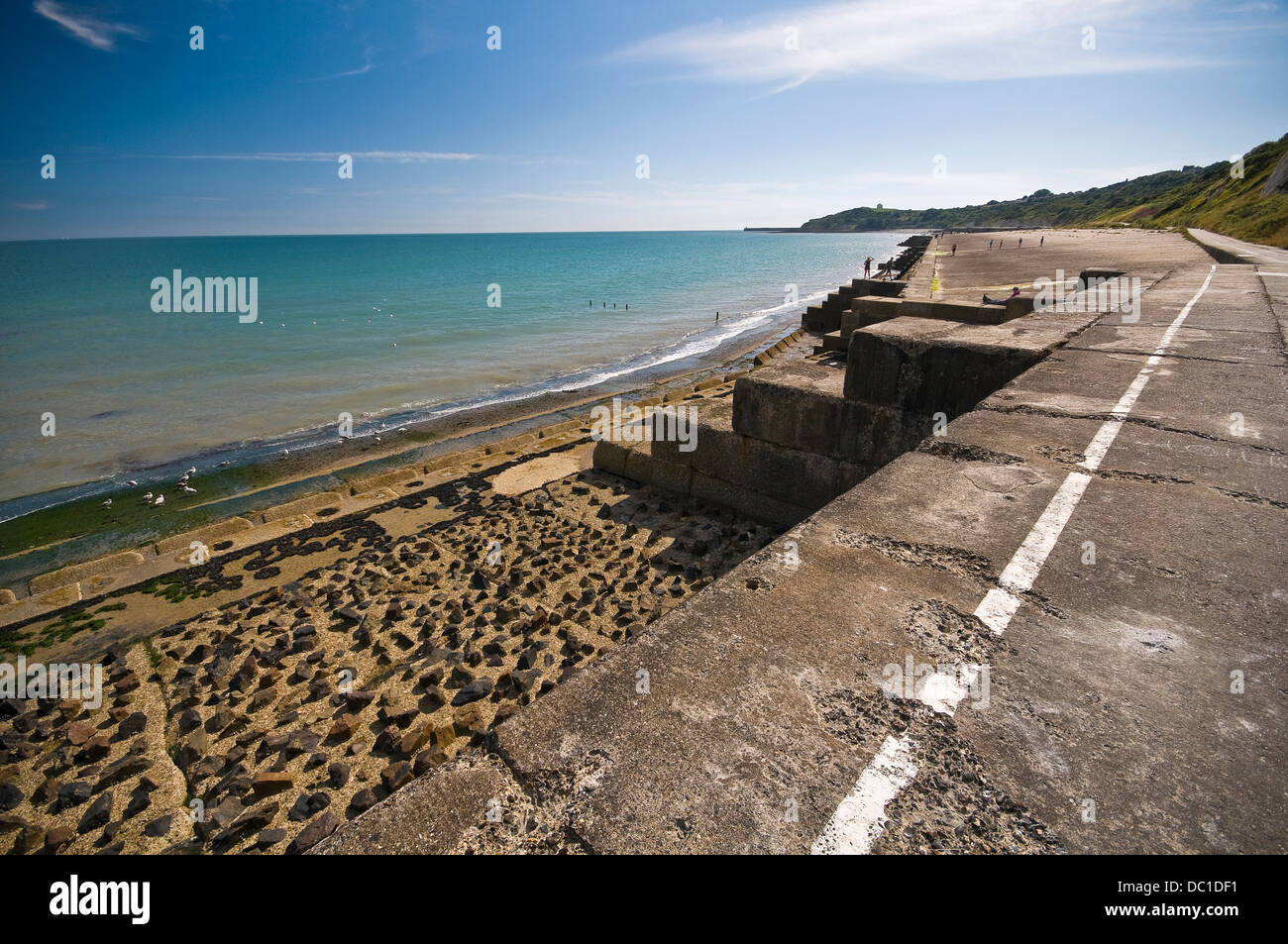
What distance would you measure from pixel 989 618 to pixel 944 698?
0.51m

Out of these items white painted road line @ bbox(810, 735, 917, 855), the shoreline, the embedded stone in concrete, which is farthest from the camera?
the shoreline

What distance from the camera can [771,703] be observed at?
74.9 inches

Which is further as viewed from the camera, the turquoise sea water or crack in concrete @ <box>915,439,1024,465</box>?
the turquoise sea water

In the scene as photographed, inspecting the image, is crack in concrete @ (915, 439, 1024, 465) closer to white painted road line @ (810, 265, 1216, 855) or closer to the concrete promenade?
the concrete promenade

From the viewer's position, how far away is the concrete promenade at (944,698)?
4.99 feet

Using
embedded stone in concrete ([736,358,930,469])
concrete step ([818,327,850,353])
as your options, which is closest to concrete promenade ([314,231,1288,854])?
embedded stone in concrete ([736,358,930,469])

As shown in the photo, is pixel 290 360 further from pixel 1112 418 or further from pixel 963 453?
pixel 1112 418

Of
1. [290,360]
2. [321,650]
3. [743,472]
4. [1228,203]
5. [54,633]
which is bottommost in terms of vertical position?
[54,633]

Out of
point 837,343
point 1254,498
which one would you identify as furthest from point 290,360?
point 1254,498

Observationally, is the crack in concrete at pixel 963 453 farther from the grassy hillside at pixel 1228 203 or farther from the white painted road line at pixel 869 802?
the grassy hillside at pixel 1228 203

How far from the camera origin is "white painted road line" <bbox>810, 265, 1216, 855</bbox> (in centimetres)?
149

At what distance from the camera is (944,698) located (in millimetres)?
1883

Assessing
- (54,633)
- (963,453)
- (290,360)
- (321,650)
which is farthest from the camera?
(290,360)
